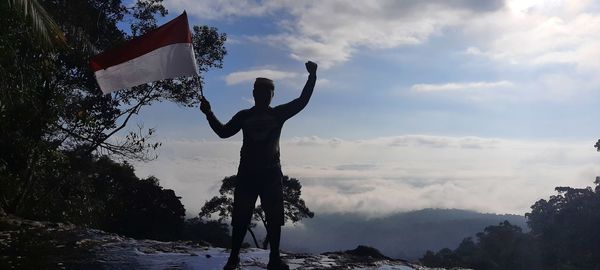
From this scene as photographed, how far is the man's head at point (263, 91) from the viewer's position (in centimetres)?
577

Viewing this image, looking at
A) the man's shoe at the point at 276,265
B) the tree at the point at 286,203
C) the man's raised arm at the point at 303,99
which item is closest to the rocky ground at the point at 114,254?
the man's shoe at the point at 276,265

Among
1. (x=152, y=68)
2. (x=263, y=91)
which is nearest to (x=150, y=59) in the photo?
(x=152, y=68)

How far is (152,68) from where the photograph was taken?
672 cm

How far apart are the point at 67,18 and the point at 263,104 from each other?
33.6 feet

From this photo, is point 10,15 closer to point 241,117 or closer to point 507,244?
point 241,117

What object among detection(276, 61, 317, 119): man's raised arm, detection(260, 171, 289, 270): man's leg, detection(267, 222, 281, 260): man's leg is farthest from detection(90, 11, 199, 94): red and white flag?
detection(267, 222, 281, 260): man's leg

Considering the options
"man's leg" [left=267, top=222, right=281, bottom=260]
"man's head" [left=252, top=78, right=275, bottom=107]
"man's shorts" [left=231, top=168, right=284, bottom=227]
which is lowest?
"man's leg" [left=267, top=222, right=281, bottom=260]

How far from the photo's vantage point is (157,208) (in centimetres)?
3161

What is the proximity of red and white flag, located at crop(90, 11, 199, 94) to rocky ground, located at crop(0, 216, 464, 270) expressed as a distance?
6.79ft

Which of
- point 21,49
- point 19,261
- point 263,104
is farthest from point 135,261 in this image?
point 21,49

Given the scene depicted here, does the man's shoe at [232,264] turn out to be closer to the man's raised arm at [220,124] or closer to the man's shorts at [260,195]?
the man's shorts at [260,195]

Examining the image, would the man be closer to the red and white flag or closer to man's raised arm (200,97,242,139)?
man's raised arm (200,97,242,139)

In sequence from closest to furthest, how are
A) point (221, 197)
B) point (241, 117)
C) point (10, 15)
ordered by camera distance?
point (241, 117) < point (10, 15) < point (221, 197)

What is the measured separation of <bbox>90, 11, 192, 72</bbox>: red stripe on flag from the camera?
6.68 metres
